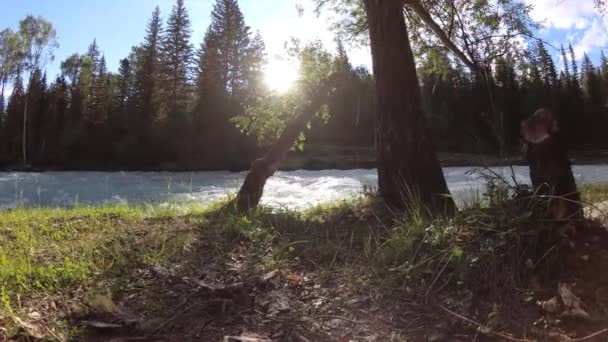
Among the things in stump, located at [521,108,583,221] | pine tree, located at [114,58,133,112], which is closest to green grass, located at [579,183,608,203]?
stump, located at [521,108,583,221]

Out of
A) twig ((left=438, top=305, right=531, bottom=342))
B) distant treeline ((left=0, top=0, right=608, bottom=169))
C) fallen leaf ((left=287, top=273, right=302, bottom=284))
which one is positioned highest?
distant treeline ((left=0, top=0, right=608, bottom=169))

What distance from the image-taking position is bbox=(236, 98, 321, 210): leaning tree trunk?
20.2ft

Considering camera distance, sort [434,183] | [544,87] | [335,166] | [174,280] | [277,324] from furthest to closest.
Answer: [544,87], [335,166], [434,183], [174,280], [277,324]

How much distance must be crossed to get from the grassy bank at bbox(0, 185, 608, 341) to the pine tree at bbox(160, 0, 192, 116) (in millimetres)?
37718

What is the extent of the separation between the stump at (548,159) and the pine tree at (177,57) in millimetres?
38566

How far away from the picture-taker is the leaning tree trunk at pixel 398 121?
4.76 meters

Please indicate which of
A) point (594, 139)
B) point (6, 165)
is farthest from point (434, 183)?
point (594, 139)

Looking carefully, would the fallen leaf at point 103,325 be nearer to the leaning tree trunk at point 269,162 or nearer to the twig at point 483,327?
the twig at point 483,327

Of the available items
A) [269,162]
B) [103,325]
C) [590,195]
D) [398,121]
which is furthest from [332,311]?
[269,162]

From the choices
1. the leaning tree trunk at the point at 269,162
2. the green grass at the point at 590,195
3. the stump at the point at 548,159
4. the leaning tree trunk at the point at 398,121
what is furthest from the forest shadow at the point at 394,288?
the leaning tree trunk at the point at 269,162

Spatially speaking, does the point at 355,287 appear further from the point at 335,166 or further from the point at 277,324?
the point at 335,166

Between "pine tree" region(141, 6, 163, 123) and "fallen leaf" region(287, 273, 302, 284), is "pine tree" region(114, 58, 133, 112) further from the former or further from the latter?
"fallen leaf" region(287, 273, 302, 284)

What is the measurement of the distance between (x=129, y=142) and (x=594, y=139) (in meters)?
42.6

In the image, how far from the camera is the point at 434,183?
15.6ft
